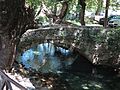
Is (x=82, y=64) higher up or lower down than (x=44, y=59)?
lower down

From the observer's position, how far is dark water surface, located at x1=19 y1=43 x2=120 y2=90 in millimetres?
15773

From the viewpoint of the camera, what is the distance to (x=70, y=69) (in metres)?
18.8

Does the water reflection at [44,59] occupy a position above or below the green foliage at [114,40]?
below

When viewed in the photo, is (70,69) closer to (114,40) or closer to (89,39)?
(89,39)

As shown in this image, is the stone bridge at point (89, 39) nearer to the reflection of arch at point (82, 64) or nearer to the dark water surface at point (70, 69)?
the reflection of arch at point (82, 64)

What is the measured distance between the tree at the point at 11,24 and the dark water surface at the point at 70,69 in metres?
5.09

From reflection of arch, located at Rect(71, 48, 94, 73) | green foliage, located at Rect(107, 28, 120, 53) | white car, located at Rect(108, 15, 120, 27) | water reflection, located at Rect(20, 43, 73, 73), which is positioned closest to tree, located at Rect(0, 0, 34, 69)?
water reflection, located at Rect(20, 43, 73, 73)

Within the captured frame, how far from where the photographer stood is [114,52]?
18391 millimetres

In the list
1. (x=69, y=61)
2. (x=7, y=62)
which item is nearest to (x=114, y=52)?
(x=69, y=61)

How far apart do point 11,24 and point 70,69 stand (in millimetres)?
9703

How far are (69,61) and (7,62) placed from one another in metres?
11.1

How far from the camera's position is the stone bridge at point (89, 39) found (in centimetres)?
1788

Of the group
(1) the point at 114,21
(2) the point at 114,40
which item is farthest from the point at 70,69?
(1) the point at 114,21

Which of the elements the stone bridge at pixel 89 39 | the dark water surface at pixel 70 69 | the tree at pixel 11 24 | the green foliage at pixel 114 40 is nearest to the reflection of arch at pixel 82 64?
the dark water surface at pixel 70 69
